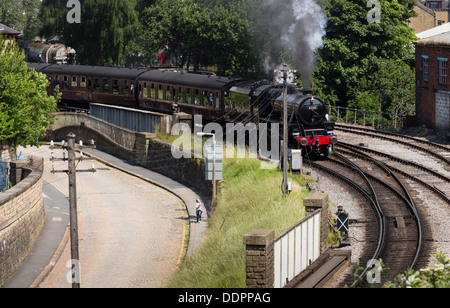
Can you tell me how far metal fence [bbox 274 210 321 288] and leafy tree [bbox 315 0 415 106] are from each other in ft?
115

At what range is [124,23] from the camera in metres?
71.7

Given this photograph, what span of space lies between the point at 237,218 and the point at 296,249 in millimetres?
10418

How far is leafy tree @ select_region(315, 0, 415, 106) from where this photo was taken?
55.7 meters

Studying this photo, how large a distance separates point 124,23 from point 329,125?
1521 inches

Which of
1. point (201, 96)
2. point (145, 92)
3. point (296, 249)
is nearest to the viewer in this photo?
point (296, 249)

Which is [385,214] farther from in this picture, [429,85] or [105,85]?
[105,85]

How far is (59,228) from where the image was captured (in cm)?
3678

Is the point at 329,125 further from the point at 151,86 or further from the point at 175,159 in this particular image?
the point at 151,86

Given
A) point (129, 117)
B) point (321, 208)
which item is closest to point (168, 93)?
point (129, 117)

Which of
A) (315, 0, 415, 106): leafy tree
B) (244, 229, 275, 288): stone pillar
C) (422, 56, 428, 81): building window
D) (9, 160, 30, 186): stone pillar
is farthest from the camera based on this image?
(315, 0, 415, 106): leafy tree

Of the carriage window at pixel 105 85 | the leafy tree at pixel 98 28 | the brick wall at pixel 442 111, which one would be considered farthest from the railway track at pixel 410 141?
the leafy tree at pixel 98 28

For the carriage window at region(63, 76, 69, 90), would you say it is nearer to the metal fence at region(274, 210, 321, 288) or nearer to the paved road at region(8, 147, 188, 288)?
the paved road at region(8, 147, 188, 288)

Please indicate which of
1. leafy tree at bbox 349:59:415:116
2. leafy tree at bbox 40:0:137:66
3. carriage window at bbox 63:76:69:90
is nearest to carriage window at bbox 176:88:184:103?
leafy tree at bbox 349:59:415:116
